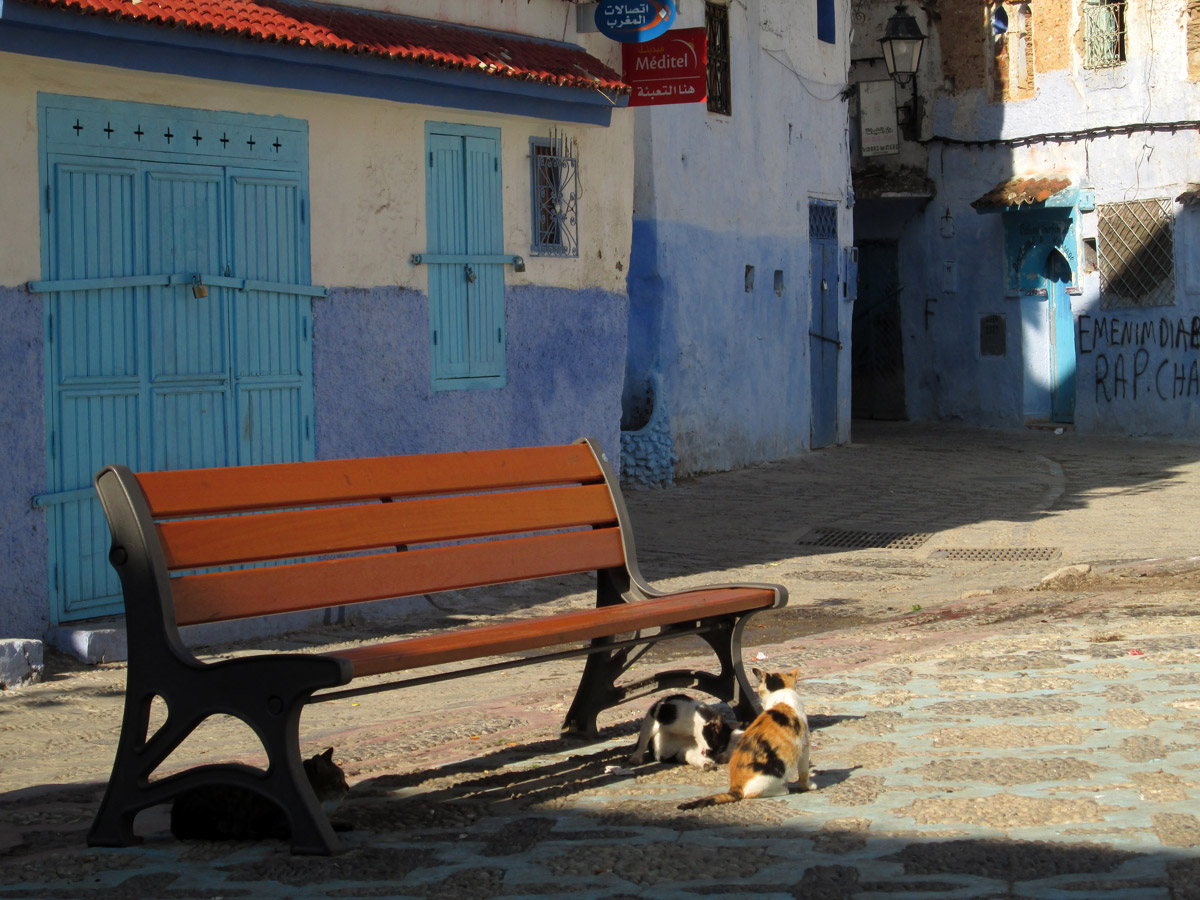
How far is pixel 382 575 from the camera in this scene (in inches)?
195

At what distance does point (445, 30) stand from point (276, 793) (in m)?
7.26

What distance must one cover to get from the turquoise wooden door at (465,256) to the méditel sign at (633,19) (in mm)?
1720

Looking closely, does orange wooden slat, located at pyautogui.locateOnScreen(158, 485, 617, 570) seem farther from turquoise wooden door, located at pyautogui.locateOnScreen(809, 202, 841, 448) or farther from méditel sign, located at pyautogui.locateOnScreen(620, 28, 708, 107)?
turquoise wooden door, located at pyautogui.locateOnScreen(809, 202, 841, 448)

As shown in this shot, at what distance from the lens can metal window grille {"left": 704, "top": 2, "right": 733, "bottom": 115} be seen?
56.2 feet

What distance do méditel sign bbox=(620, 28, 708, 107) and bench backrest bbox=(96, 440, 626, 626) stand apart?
7933 millimetres

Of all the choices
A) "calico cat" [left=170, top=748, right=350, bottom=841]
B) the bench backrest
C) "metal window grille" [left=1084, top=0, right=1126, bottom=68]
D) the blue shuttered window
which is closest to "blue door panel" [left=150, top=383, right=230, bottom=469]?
the bench backrest

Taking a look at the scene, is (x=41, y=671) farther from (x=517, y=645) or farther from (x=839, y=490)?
(x=839, y=490)

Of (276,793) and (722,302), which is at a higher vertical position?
(722,302)

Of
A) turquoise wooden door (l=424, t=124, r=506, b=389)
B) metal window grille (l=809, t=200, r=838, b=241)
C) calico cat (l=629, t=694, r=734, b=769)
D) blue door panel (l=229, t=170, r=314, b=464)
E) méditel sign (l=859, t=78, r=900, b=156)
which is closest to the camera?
calico cat (l=629, t=694, r=734, b=769)

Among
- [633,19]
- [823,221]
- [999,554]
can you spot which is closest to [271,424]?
[633,19]

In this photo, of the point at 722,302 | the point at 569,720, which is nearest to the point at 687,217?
the point at 722,302

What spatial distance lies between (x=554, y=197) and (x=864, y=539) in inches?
146

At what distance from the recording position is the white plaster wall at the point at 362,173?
7848mm

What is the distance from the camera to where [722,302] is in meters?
17.4
